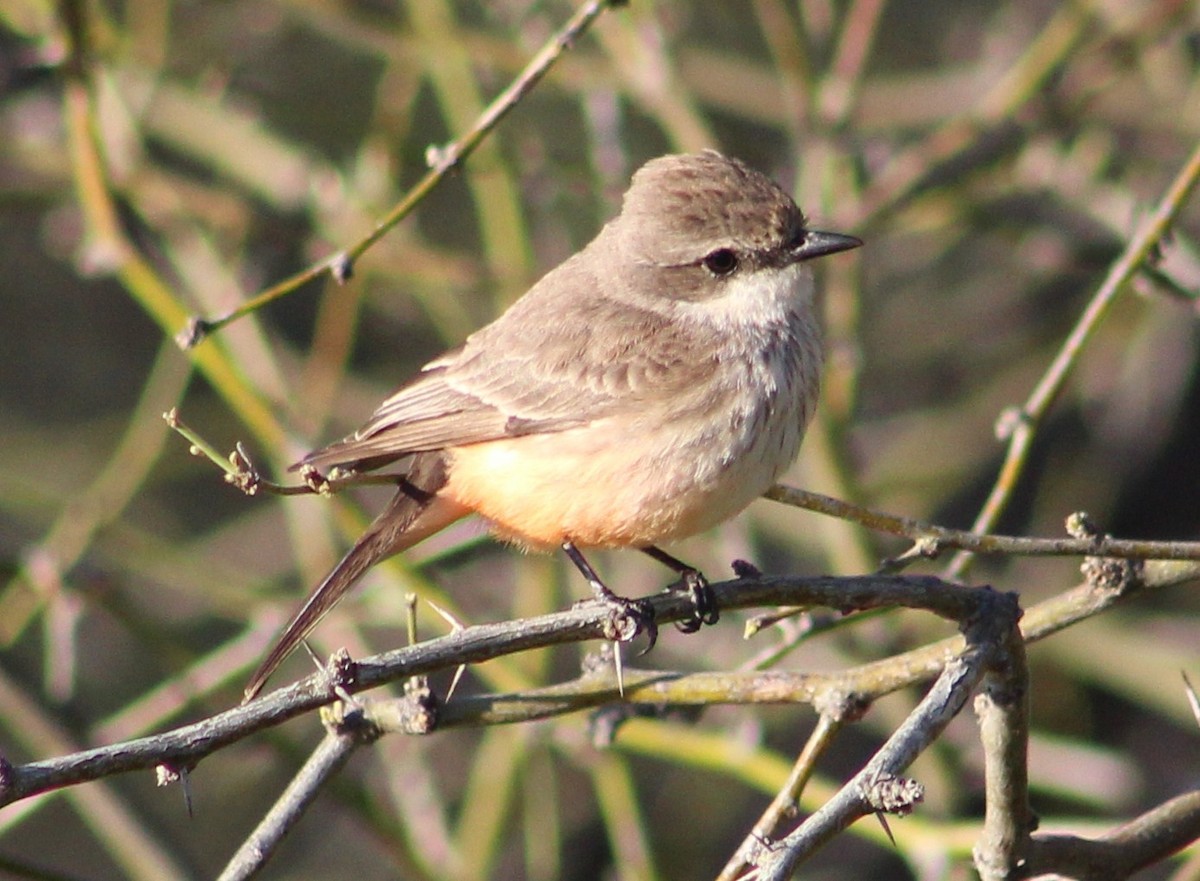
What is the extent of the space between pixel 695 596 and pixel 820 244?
1.73m

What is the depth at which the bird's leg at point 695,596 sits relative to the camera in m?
4.20

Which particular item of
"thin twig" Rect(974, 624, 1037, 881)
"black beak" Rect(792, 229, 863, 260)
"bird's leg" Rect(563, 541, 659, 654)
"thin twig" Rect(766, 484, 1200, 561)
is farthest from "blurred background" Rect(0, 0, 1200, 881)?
"thin twig" Rect(766, 484, 1200, 561)

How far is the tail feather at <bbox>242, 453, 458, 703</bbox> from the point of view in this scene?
5.04m

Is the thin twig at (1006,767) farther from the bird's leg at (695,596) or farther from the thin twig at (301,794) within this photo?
the thin twig at (301,794)

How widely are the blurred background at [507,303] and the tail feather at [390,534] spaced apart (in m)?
0.35

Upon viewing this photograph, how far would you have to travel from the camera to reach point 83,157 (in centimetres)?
672

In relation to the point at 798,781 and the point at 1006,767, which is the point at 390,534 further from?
the point at 1006,767

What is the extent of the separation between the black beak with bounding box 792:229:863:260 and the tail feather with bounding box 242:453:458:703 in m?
1.45

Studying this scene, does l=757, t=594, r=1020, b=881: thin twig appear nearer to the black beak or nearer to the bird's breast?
the bird's breast

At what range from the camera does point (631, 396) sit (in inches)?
218

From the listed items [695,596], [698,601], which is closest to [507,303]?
[695,596]

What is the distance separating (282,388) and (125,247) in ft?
4.36

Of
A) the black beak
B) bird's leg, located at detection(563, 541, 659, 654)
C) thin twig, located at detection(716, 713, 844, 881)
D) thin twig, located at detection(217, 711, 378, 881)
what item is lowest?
thin twig, located at detection(217, 711, 378, 881)

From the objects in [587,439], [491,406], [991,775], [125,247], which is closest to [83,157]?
[125,247]
